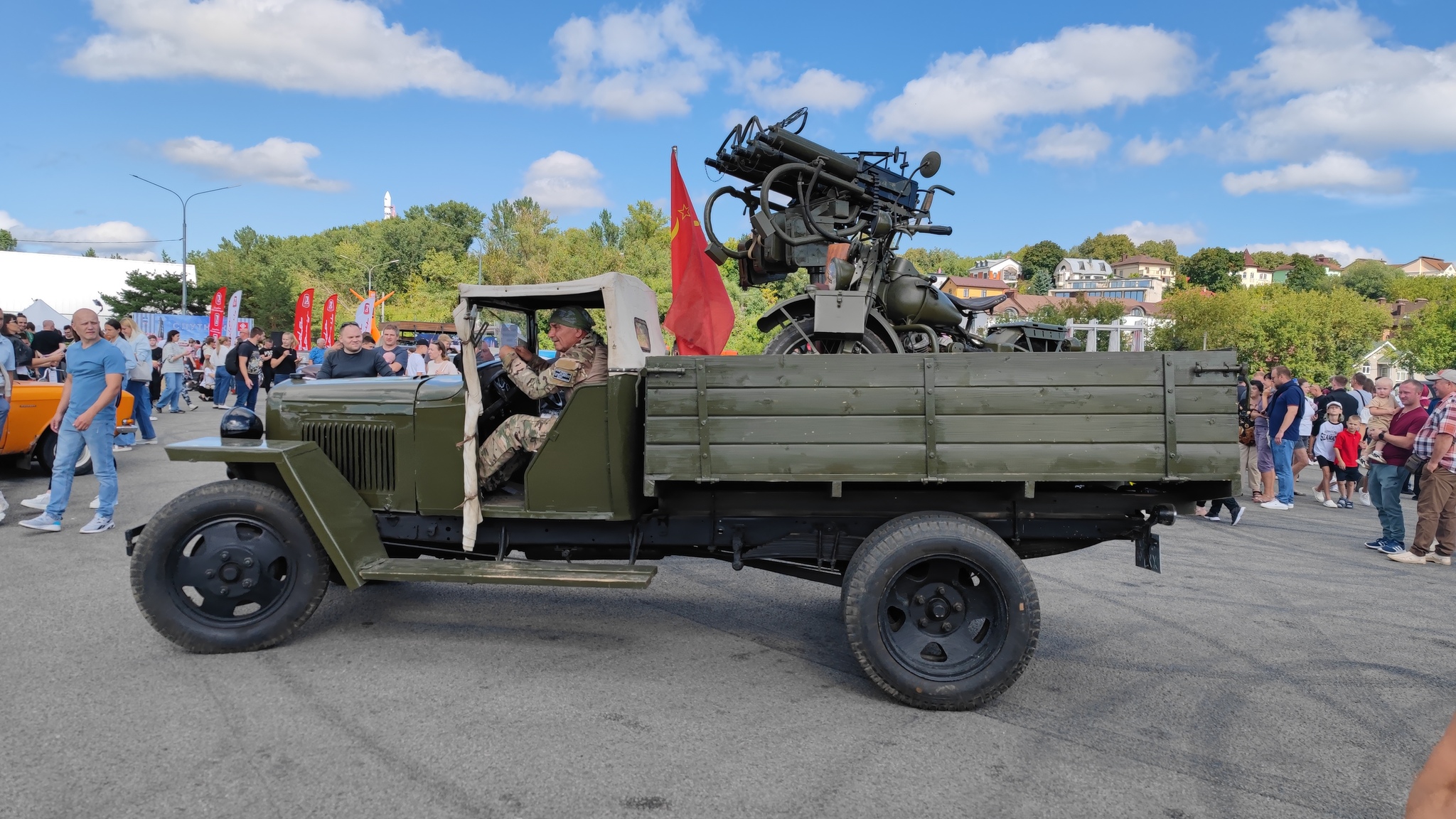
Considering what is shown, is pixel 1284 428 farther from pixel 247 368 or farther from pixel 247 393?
pixel 247 393

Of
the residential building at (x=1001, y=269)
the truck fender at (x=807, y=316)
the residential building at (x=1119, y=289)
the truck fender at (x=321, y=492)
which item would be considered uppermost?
the residential building at (x=1001, y=269)

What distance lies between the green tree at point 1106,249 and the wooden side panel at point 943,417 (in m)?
166

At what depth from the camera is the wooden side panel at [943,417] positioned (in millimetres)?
3814

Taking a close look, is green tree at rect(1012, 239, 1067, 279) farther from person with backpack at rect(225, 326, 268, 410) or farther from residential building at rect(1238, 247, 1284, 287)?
person with backpack at rect(225, 326, 268, 410)

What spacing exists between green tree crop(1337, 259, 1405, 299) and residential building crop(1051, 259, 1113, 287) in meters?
31.9

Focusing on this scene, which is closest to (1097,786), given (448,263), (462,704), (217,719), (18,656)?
(462,704)

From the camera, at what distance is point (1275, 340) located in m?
69.0

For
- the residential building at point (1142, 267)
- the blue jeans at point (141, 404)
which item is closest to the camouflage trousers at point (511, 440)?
the blue jeans at point (141, 404)

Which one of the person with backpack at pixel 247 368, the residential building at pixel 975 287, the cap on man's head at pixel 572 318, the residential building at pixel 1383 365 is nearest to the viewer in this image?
the cap on man's head at pixel 572 318

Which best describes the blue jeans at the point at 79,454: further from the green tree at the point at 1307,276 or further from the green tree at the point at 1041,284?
the green tree at the point at 1307,276

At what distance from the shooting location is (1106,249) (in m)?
160

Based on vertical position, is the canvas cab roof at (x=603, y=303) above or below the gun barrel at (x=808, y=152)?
below

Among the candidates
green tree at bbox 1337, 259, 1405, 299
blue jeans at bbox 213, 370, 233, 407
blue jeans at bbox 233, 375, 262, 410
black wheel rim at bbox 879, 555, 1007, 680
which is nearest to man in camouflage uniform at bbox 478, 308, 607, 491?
black wheel rim at bbox 879, 555, 1007, 680

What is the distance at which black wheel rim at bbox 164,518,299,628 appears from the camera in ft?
14.1
